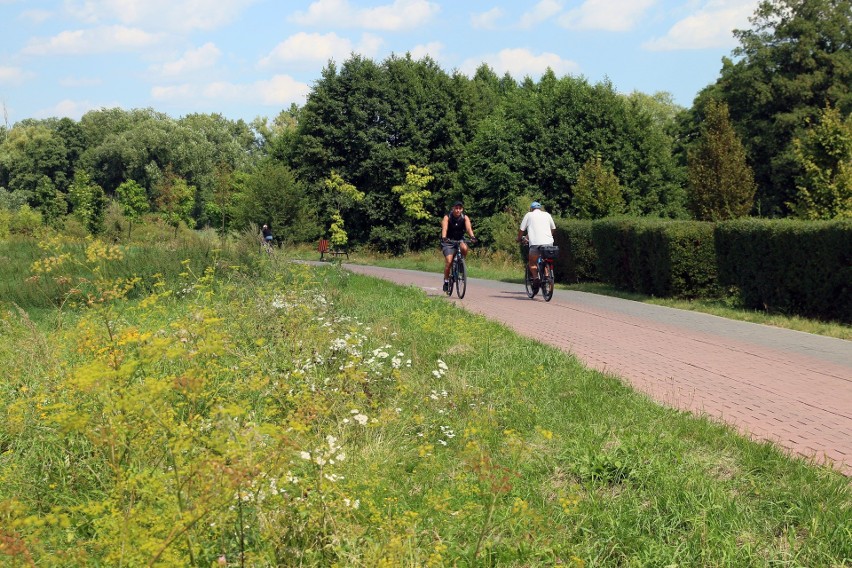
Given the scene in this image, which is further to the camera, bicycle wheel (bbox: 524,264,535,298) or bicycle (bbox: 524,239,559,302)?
bicycle wheel (bbox: 524,264,535,298)

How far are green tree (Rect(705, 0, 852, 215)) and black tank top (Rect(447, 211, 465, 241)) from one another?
28.6m

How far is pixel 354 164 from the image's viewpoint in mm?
48844

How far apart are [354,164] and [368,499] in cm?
4565

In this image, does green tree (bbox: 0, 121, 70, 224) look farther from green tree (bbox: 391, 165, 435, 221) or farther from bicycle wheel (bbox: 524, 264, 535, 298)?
bicycle wheel (bbox: 524, 264, 535, 298)

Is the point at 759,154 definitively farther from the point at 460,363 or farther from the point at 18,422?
the point at 18,422

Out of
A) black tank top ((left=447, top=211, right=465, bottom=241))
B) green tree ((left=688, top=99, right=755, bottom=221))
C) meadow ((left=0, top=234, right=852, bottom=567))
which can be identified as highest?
green tree ((left=688, top=99, right=755, bottom=221))

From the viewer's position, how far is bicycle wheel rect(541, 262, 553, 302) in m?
15.3

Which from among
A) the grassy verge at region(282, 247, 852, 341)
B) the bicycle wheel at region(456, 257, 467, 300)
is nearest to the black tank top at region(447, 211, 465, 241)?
the bicycle wheel at region(456, 257, 467, 300)

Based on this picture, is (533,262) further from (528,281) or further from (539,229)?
(528,281)

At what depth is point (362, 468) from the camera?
481 cm

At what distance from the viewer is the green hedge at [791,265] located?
12078mm

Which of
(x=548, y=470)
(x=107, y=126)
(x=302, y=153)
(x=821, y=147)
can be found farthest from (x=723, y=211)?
(x=107, y=126)

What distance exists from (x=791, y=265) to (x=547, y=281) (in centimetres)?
437

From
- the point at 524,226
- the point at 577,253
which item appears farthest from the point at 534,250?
the point at 577,253
